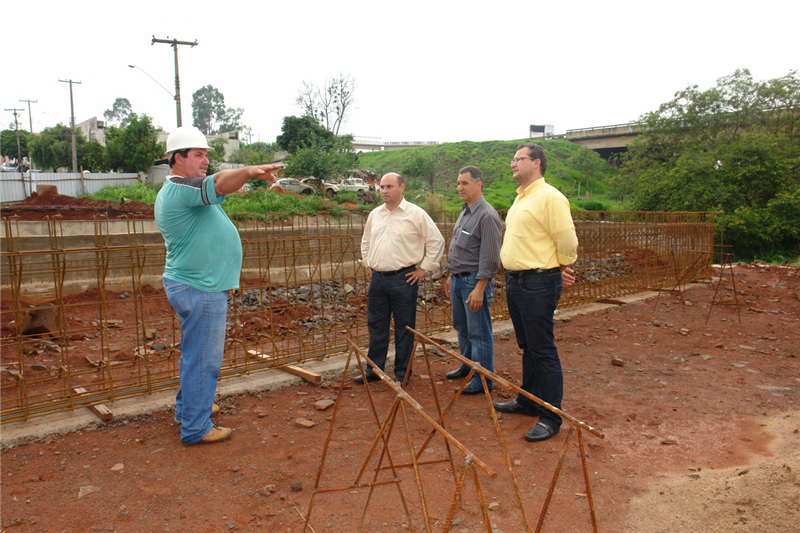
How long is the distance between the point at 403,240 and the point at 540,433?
6.54ft

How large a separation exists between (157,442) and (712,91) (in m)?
28.3

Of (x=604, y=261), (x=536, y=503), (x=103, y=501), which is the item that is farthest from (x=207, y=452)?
(x=604, y=261)

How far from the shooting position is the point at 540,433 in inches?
145

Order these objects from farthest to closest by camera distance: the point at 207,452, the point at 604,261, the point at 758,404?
1. the point at 604,261
2. the point at 758,404
3. the point at 207,452

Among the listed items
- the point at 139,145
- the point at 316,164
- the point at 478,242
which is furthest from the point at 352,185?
the point at 478,242

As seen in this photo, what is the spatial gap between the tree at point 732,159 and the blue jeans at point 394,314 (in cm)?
1739

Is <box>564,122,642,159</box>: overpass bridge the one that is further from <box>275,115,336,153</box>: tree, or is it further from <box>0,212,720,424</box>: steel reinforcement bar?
<box>0,212,720,424</box>: steel reinforcement bar

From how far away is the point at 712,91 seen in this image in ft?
79.9

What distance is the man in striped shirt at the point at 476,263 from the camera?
4.25 meters

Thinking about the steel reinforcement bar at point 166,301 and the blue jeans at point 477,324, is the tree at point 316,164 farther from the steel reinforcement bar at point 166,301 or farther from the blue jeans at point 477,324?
the blue jeans at point 477,324

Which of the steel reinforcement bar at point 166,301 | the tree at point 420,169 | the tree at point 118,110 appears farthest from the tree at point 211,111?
the steel reinforcement bar at point 166,301

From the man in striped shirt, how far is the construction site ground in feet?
1.93

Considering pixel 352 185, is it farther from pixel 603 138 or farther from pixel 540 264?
pixel 603 138

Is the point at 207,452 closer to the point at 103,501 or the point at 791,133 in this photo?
the point at 103,501
